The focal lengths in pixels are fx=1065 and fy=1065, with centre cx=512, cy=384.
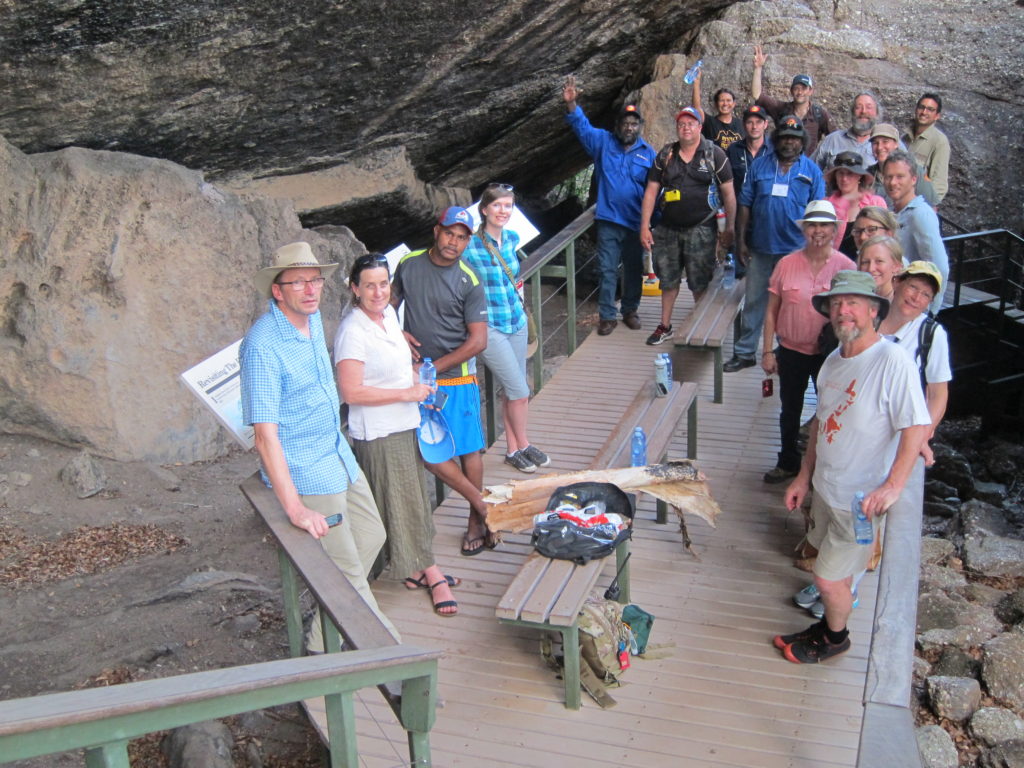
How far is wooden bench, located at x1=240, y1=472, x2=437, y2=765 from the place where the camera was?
310 cm

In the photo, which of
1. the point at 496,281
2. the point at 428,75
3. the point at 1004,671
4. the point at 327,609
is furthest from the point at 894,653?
the point at 428,75

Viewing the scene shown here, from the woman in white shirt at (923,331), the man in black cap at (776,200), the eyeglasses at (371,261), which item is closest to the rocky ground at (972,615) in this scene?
the woman in white shirt at (923,331)

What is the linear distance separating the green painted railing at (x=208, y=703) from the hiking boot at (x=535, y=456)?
3.51 meters

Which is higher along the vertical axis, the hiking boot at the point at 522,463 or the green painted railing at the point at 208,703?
the green painted railing at the point at 208,703

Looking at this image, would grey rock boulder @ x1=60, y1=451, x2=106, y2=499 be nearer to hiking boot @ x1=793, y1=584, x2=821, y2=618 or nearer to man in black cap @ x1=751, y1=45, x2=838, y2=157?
hiking boot @ x1=793, y1=584, x2=821, y2=618

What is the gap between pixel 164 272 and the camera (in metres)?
8.69

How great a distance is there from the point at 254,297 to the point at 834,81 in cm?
603

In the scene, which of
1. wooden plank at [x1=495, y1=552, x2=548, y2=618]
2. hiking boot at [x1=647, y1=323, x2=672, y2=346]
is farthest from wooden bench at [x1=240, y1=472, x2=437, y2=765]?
hiking boot at [x1=647, y1=323, x2=672, y2=346]

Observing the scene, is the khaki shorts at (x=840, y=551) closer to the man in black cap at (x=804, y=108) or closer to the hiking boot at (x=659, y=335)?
the hiking boot at (x=659, y=335)

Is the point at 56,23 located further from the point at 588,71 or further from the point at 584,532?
the point at 588,71

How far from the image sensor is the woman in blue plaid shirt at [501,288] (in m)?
6.01

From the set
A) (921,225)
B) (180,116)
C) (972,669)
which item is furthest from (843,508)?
(180,116)

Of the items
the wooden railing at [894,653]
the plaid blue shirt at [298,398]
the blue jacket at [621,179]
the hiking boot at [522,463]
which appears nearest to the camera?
the wooden railing at [894,653]

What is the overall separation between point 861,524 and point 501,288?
2.56m
